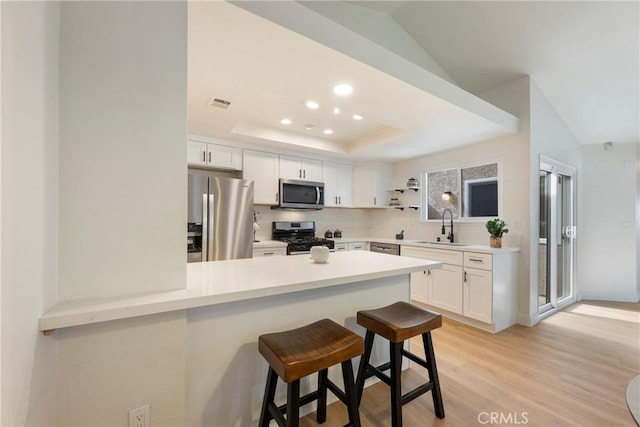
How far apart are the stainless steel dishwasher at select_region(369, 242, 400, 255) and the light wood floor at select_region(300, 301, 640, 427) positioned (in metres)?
1.12

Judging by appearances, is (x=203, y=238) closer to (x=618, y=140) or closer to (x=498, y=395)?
(x=498, y=395)

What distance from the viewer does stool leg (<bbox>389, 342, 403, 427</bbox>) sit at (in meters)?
1.41

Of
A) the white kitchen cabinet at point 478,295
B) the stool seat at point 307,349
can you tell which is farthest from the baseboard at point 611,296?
the stool seat at point 307,349

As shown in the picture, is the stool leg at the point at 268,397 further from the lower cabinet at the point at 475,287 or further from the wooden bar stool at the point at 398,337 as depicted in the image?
the lower cabinet at the point at 475,287

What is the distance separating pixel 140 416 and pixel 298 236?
10.9 feet

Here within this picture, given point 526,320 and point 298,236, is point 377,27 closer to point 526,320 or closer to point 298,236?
point 298,236

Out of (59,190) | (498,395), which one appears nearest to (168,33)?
(59,190)

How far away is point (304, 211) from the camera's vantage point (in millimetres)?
4473

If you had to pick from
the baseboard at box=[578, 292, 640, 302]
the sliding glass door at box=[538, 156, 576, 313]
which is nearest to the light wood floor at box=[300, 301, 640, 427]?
the sliding glass door at box=[538, 156, 576, 313]

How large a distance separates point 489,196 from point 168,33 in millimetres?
3772

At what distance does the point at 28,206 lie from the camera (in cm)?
76

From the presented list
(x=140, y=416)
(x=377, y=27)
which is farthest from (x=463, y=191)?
(x=140, y=416)

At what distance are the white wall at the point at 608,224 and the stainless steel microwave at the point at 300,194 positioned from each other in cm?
395

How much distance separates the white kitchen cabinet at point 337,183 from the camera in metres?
4.37
